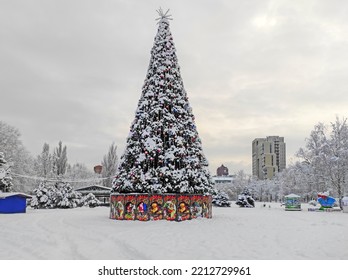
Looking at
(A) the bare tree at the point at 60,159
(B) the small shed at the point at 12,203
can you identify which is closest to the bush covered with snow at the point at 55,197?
(B) the small shed at the point at 12,203

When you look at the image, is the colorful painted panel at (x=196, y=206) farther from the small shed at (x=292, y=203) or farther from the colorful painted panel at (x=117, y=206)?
the small shed at (x=292, y=203)

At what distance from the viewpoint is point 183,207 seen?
68.0 ft

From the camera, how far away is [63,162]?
69.0 m

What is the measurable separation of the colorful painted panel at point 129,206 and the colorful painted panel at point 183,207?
289 centimetres

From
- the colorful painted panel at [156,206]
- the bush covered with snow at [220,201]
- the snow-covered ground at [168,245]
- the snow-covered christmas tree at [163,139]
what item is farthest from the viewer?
the bush covered with snow at [220,201]

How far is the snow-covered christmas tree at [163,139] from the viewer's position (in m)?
20.9

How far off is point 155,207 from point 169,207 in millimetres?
897

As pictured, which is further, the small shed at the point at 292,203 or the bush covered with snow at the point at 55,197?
the bush covered with snow at the point at 55,197

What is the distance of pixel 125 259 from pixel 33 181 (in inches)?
2292

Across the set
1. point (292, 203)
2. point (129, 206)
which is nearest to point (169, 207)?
point (129, 206)

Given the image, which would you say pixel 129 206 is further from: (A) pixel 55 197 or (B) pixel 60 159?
(B) pixel 60 159

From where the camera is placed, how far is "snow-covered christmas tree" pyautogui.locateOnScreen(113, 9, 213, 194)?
68.5 feet
